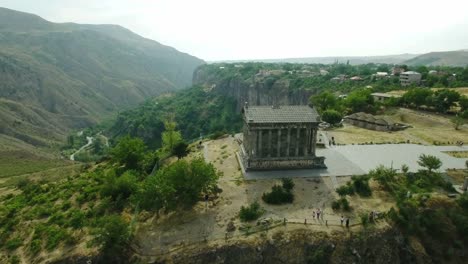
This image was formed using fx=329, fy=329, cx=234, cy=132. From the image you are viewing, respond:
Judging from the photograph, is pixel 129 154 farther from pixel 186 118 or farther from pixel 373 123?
pixel 186 118

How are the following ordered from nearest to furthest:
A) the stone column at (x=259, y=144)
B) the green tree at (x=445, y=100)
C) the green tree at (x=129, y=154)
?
the stone column at (x=259, y=144), the green tree at (x=129, y=154), the green tree at (x=445, y=100)

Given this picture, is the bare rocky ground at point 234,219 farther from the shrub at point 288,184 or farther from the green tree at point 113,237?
the green tree at point 113,237

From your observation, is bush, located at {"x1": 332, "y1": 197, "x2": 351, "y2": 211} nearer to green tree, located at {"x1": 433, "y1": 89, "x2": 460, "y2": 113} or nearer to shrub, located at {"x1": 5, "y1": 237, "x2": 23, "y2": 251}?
shrub, located at {"x1": 5, "y1": 237, "x2": 23, "y2": 251}

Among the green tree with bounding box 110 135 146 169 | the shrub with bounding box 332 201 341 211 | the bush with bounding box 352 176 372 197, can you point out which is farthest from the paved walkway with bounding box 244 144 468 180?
the green tree with bounding box 110 135 146 169

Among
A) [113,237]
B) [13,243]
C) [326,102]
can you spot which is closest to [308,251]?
[113,237]

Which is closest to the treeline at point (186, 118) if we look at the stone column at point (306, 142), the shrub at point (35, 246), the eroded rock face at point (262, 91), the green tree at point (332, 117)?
the eroded rock face at point (262, 91)
